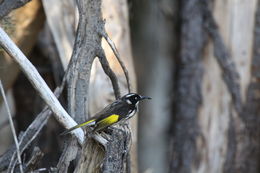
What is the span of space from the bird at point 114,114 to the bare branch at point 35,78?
10 cm

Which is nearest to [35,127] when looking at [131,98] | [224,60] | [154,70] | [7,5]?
[131,98]

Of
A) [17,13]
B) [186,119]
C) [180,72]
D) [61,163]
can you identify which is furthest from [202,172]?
[61,163]

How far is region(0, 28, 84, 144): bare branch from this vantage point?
15.2ft

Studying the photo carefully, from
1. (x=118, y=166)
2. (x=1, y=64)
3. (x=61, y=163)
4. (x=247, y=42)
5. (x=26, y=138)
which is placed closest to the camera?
(x=118, y=166)

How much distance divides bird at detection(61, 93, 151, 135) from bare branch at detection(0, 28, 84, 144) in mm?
102

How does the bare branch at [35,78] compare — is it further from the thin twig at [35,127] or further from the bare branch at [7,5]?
the bare branch at [7,5]

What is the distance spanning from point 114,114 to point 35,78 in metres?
0.67

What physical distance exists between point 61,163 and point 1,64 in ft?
5.87

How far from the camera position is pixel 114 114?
4891 mm

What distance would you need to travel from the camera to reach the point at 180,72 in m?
8.62

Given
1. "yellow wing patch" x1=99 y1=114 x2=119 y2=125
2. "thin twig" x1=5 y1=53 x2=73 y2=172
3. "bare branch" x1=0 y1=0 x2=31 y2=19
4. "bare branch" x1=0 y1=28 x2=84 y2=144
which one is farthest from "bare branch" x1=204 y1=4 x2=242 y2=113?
"bare branch" x1=0 y1=28 x2=84 y2=144

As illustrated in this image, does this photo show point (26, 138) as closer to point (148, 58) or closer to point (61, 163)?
point (61, 163)

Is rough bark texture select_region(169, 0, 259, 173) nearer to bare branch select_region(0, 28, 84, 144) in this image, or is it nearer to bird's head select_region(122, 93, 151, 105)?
bird's head select_region(122, 93, 151, 105)

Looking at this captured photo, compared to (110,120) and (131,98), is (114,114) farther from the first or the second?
(131,98)
